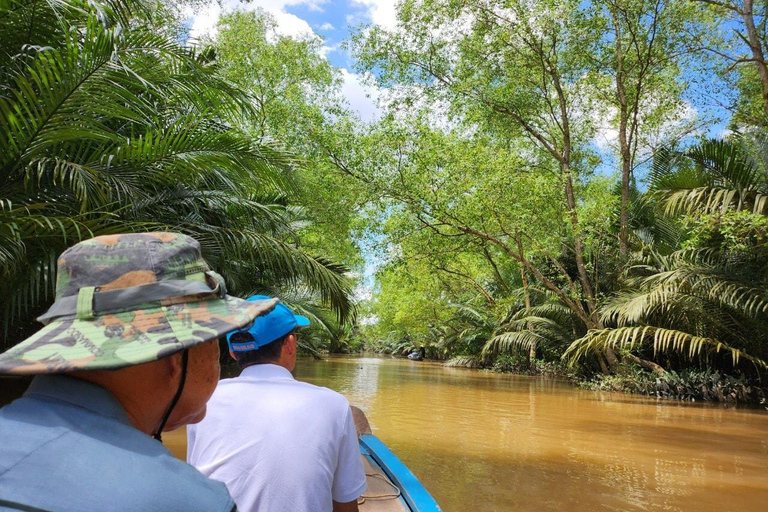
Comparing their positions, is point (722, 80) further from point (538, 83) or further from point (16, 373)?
point (16, 373)

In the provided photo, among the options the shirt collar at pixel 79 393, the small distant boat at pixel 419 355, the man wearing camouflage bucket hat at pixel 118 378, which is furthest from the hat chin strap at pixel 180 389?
the small distant boat at pixel 419 355

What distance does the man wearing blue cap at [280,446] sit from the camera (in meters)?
1.84

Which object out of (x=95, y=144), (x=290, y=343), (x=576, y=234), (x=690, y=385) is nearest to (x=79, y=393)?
(x=290, y=343)

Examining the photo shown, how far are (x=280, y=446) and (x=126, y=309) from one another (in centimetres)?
107

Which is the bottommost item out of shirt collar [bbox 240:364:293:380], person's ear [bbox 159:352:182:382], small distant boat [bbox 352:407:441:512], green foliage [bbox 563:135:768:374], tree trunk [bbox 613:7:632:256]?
small distant boat [bbox 352:407:441:512]

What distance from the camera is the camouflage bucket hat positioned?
0.88 m

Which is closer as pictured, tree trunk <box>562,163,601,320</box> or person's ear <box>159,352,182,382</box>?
person's ear <box>159,352,182,382</box>

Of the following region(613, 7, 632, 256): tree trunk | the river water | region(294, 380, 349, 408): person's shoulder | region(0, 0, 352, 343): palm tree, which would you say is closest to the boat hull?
region(294, 380, 349, 408): person's shoulder

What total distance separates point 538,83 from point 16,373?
1798 centimetres

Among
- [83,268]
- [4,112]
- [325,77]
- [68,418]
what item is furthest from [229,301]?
[325,77]

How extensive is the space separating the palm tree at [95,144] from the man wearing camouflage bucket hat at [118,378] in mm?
4351

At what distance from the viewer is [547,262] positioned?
19703 millimetres

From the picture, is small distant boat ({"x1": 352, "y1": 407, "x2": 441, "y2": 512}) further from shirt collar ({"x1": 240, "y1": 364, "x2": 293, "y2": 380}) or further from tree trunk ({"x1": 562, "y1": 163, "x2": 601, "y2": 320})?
tree trunk ({"x1": 562, "y1": 163, "x2": 601, "y2": 320})

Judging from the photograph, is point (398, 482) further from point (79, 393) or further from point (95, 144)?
point (95, 144)
